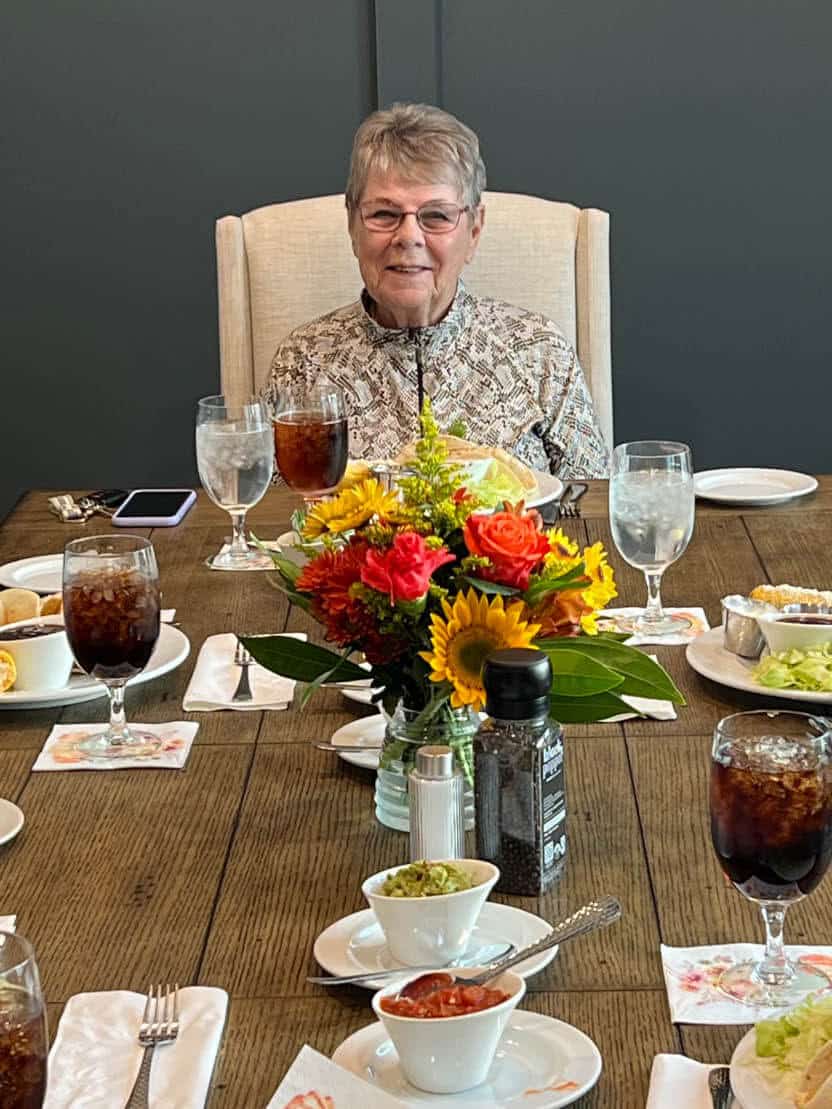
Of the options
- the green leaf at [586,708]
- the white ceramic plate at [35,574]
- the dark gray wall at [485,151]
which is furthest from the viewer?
the dark gray wall at [485,151]

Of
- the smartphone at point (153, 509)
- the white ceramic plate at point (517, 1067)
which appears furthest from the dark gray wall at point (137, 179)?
the white ceramic plate at point (517, 1067)

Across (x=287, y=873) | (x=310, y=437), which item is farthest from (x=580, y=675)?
(x=310, y=437)

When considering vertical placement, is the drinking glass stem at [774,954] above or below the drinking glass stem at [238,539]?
below

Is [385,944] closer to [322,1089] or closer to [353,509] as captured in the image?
[322,1089]

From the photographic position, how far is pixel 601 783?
1378mm

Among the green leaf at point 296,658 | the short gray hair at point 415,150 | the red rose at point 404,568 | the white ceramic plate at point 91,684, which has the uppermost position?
the short gray hair at point 415,150

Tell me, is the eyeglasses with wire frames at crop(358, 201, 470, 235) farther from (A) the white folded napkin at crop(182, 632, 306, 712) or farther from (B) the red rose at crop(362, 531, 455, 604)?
(B) the red rose at crop(362, 531, 455, 604)

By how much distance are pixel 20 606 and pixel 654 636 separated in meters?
0.65

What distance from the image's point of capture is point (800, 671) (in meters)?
1.52

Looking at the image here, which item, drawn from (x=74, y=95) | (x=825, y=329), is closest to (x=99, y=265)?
(x=74, y=95)

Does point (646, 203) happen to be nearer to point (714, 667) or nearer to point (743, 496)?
point (743, 496)

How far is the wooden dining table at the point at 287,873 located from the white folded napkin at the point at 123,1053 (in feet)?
0.05

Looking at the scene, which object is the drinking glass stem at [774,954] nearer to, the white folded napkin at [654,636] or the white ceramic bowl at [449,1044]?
the white ceramic bowl at [449,1044]

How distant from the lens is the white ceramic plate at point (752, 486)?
2.25m
